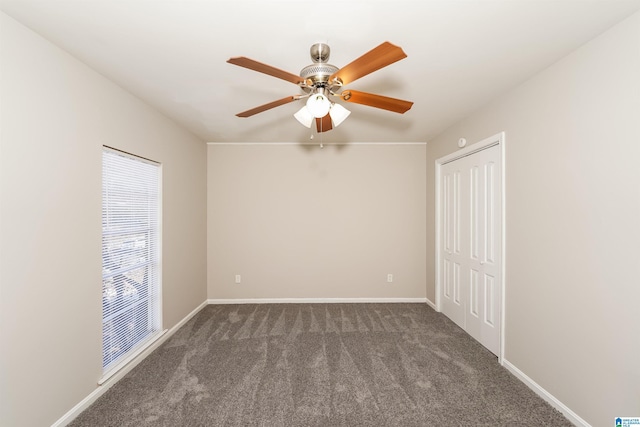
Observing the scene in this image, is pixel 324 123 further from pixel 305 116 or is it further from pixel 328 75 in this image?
pixel 328 75

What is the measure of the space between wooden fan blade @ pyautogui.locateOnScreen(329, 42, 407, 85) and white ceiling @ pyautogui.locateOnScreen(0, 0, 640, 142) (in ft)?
1.23

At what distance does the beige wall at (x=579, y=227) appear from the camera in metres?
1.61

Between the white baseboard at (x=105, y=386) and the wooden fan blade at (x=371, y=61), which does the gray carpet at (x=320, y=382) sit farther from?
the wooden fan blade at (x=371, y=61)

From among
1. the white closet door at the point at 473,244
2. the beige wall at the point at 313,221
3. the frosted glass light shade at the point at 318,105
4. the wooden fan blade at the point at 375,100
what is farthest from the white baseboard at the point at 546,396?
the frosted glass light shade at the point at 318,105

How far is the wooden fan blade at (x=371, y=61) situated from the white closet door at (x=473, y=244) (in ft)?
6.49

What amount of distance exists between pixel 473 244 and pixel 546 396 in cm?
149

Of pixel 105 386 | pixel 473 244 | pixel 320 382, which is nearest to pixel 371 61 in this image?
pixel 320 382

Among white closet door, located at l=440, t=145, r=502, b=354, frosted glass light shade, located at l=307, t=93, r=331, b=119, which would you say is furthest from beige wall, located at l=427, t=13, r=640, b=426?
frosted glass light shade, located at l=307, t=93, r=331, b=119

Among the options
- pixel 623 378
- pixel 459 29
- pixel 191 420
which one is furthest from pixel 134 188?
pixel 623 378

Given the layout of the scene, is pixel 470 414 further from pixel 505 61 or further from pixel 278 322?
pixel 505 61

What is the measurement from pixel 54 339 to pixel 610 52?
3.92 meters

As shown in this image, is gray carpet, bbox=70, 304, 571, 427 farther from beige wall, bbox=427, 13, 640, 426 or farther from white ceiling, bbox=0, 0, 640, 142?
→ white ceiling, bbox=0, 0, 640, 142

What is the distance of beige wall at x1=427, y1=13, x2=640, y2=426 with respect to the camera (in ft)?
5.29

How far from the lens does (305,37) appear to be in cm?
177
